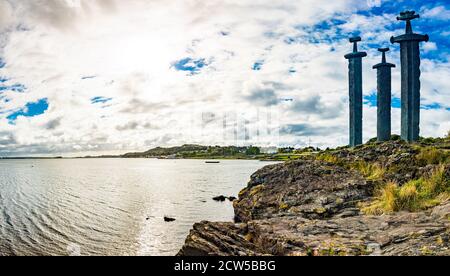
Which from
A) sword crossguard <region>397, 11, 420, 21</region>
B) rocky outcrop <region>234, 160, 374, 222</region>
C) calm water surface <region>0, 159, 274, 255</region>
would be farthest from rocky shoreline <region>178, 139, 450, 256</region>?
sword crossguard <region>397, 11, 420, 21</region>

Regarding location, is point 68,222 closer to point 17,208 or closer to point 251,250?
point 17,208

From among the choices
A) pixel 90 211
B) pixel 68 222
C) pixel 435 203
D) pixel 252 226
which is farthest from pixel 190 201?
pixel 435 203

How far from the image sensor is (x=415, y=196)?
1384 centimetres

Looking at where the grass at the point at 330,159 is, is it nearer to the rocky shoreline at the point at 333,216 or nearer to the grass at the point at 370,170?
the rocky shoreline at the point at 333,216

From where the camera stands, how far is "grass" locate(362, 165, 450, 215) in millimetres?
13232

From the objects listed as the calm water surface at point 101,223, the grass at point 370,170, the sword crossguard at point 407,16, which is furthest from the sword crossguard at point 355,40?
the grass at point 370,170

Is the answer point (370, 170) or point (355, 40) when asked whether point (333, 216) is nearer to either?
point (370, 170)

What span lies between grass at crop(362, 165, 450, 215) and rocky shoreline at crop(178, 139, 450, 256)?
20 centimetres

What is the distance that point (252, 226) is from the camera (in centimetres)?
1446

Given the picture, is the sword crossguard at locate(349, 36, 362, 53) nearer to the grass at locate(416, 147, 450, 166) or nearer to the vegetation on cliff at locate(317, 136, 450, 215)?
the vegetation on cliff at locate(317, 136, 450, 215)

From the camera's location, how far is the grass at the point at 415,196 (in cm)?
1323
